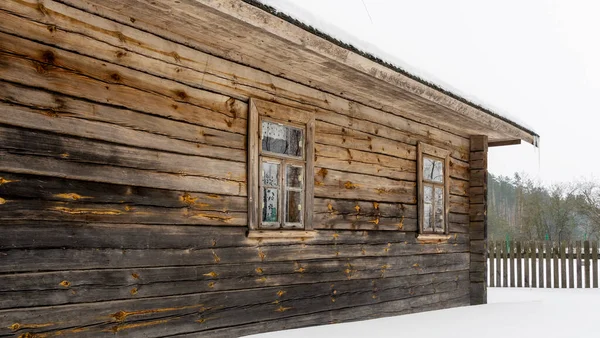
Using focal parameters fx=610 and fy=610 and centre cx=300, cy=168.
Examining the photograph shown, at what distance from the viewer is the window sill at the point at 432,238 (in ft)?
29.6

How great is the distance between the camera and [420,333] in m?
6.87

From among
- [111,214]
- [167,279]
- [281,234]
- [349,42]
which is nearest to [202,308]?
[167,279]

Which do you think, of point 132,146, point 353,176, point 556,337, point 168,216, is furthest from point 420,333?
point 132,146

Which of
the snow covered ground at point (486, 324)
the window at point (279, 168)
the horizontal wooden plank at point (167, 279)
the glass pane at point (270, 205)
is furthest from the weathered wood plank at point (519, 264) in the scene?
the glass pane at point (270, 205)

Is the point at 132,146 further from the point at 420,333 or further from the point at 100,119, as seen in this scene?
the point at 420,333

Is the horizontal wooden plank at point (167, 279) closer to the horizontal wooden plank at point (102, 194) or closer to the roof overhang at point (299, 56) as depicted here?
the horizontal wooden plank at point (102, 194)

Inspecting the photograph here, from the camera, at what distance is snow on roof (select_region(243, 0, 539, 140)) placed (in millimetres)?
5195

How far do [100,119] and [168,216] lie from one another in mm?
1037

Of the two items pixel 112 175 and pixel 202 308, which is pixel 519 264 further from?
pixel 112 175

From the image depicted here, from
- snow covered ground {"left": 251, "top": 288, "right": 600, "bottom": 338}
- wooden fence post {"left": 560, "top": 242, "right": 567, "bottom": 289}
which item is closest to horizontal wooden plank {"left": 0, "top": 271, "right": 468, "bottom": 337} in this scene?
snow covered ground {"left": 251, "top": 288, "right": 600, "bottom": 338}

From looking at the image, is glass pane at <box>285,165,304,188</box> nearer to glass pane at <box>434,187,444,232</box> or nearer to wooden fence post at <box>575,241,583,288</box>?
glass pane at <box>434,187,444,232</box>

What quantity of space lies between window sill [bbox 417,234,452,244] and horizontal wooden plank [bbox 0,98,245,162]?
419cm

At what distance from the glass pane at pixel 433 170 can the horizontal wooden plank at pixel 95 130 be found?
4415mm

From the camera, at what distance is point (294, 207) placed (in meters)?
6.66
